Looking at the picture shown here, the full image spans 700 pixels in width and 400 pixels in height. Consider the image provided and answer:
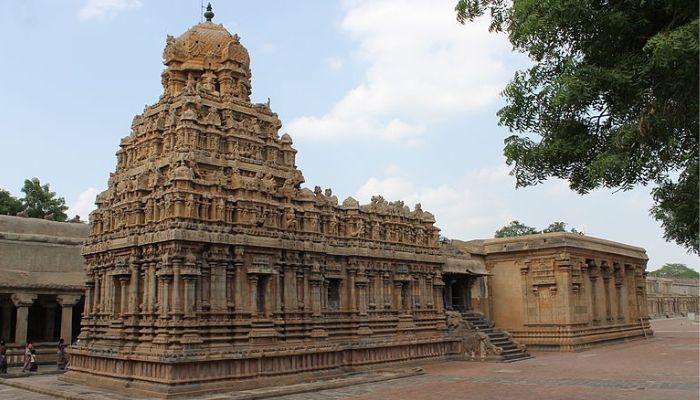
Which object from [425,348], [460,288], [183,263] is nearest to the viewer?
[183,263]

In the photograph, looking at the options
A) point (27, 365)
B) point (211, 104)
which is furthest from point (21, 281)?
point (211, 104)

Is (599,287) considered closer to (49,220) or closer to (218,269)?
(218,269)

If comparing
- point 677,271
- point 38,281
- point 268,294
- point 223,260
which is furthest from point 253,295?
point 677,271

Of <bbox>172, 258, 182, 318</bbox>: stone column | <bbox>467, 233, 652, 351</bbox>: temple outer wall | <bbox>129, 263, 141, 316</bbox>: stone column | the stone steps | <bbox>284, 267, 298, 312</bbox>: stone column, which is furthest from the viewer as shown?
<bbox>467, 233, 652, 351</bbox>: temple outer wall

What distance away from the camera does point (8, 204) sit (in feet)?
135

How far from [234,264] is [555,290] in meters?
16.8

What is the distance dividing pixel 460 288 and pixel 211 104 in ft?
50.1

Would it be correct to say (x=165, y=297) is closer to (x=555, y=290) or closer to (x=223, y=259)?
(x=223, y=259)

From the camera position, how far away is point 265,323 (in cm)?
1819

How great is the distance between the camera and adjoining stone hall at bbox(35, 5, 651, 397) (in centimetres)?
1684

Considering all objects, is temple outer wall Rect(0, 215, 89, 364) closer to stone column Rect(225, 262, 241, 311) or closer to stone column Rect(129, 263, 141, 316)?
stone column Rect(129, 263, 141, 316)

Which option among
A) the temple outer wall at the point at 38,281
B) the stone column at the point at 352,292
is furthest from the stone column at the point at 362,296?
the temple outer wall at the point at 38,281

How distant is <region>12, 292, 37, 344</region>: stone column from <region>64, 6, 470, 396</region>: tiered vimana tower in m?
7.57

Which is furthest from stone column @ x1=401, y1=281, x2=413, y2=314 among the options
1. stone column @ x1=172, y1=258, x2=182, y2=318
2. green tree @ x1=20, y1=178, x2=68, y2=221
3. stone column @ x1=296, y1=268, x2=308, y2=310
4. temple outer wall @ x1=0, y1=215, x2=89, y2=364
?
green tree @ x1=20, y1=178, x2=68, y2=221
